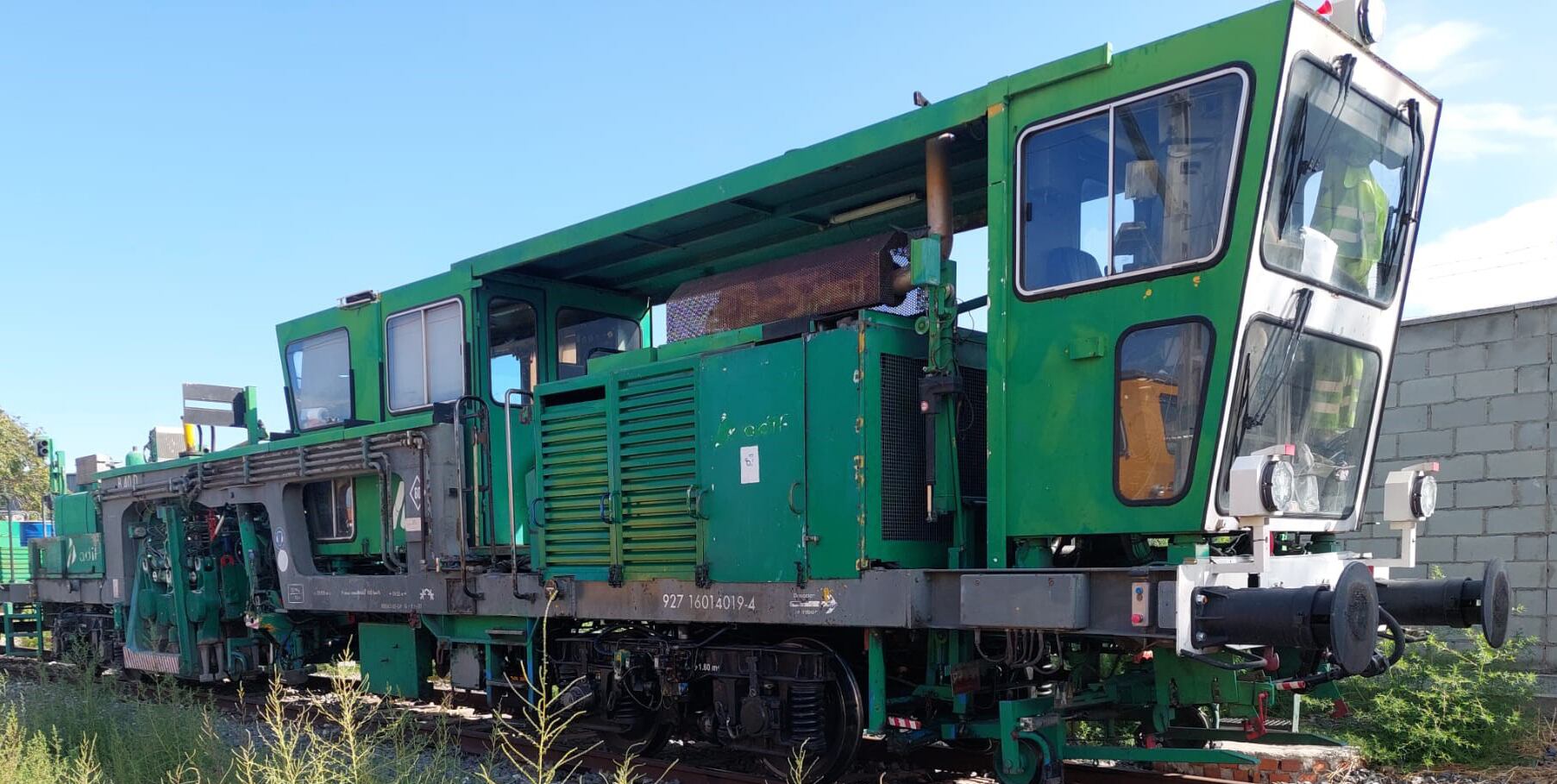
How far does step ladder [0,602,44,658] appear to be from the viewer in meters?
13.6

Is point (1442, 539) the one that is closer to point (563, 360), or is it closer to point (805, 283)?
point (805, 283)

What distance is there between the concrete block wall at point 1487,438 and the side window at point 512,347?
Result: 6768mm

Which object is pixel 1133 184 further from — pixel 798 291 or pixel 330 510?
pixel 330 510

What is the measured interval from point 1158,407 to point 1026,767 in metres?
1.81

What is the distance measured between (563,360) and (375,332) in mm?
1685

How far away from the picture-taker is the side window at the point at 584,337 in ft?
29.0

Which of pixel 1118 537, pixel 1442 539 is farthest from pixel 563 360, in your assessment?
pixel 1442 539

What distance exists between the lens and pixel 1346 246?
5.48 m

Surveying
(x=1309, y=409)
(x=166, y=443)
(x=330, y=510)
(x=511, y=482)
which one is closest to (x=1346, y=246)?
(x=1309, y=409)

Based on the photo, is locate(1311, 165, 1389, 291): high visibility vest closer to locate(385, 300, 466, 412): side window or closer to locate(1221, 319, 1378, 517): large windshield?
locate(1221, 319, 1378, 517): large windshield

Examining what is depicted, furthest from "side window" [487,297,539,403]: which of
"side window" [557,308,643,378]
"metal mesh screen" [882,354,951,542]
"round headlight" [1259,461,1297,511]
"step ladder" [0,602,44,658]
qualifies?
"step ladder" [0,602,44,658]

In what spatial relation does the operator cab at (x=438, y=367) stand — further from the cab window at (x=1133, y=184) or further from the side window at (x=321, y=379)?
the cab window at (x=1133, y=184)

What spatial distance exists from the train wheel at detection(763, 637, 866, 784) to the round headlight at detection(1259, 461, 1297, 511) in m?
2.32

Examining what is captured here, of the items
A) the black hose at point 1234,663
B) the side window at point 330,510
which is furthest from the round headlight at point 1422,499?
the side window at point 330,510
